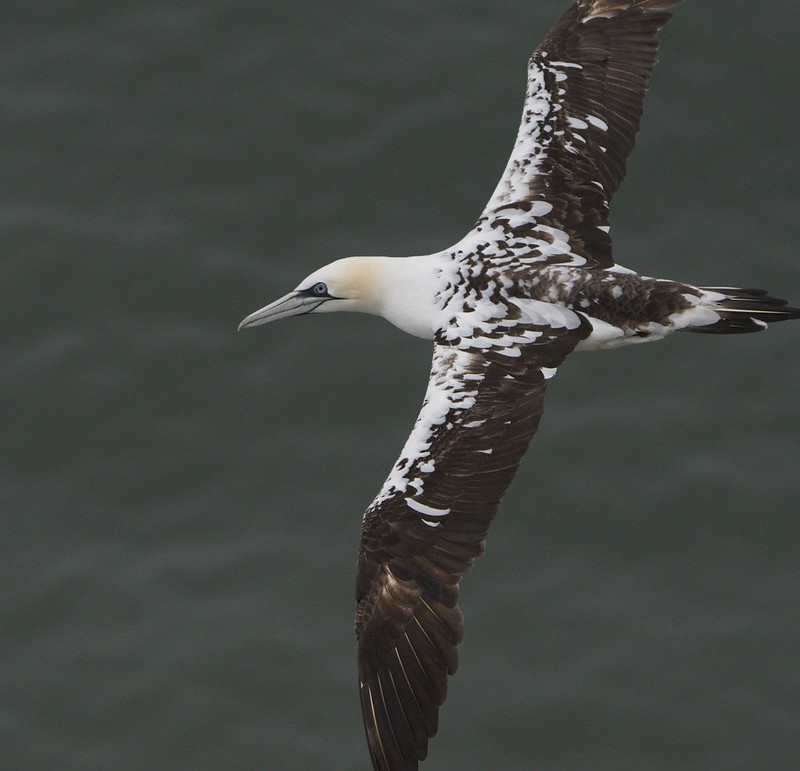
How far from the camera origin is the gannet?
12.9 metres

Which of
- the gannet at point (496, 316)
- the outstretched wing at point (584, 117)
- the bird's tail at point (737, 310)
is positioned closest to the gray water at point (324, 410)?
the gannet at point (496, 316)

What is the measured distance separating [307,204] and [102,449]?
10.8 ft

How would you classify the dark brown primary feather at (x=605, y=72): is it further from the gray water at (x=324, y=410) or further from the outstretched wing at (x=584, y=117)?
the gray water at (x=324, y=410)

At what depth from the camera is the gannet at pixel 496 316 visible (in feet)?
42.2

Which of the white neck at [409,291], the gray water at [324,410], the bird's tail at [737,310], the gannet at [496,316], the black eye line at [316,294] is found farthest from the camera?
the black eye line at [316,294]

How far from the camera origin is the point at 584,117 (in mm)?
15477

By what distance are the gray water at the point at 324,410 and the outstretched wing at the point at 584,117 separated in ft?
7.70

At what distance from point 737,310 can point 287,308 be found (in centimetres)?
373

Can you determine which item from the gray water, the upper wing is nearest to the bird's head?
the upper wing

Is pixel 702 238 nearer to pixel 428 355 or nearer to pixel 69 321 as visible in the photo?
pixel 428 355

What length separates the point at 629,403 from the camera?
1681cm

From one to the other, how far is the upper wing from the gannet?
1 centimetres

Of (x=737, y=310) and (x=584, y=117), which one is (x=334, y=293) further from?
(x=737, y=310)

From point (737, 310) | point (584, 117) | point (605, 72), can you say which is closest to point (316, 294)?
point (584, 117)
